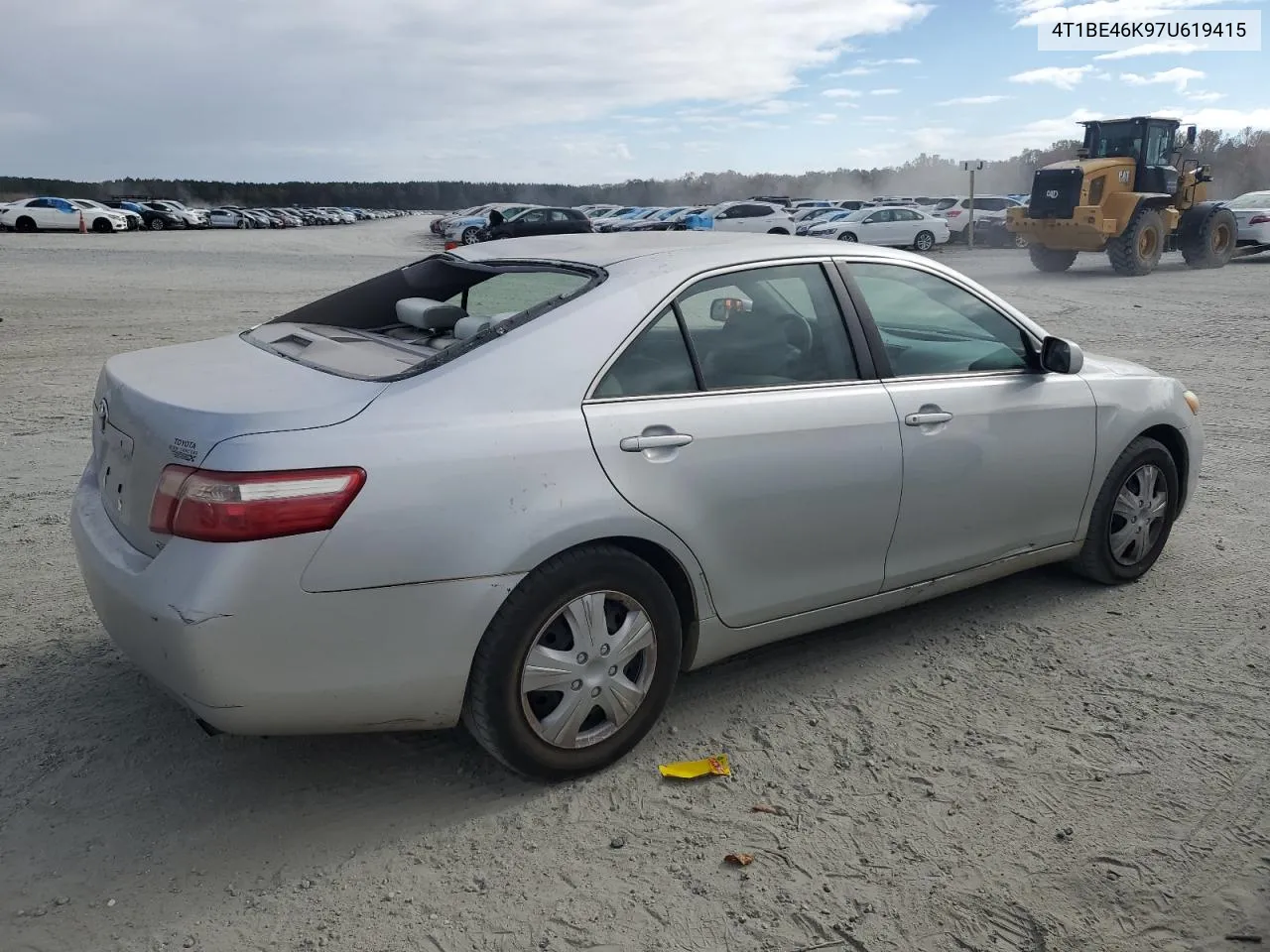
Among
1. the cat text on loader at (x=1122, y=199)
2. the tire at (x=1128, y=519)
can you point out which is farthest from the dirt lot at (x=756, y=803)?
the cat text on loader at (x=1122, y=199)

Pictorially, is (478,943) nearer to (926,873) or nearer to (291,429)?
(926,873)

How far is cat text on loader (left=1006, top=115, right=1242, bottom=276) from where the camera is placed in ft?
69.7

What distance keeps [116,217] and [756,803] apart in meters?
48.7

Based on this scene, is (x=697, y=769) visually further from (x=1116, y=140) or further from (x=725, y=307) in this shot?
(x=1116, y=140)

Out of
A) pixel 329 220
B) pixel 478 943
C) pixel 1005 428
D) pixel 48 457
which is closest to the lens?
pixel 478 943

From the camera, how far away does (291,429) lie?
271 cm

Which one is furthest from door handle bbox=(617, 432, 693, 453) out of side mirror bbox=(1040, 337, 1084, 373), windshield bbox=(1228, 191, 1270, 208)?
windshield bbox=(1228, 191, 1270, 208)

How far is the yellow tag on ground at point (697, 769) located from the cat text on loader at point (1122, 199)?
66.9 ft

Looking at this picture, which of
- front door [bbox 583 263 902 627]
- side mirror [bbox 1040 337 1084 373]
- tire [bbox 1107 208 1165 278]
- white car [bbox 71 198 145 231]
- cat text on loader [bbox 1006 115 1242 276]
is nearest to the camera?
front door [bbox 583 263 902 627]

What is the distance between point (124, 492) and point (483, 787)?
4.30 ft

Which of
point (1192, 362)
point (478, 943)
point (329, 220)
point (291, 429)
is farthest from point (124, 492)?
point (329, 220)

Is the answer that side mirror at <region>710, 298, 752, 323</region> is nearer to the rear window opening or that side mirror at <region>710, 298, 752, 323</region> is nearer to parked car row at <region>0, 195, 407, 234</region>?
the rear window opening

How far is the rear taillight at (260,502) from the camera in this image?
2.62m

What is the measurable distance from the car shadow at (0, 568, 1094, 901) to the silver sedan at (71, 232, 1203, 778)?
25 cm
